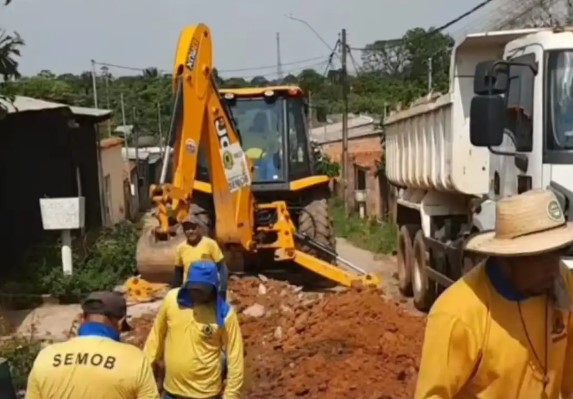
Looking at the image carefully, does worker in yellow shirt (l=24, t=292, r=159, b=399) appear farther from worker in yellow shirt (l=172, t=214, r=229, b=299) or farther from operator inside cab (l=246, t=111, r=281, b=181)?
operator inside cab (l=246, t=111, r=281, b=181)

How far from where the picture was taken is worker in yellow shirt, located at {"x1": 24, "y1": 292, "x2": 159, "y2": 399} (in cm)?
433

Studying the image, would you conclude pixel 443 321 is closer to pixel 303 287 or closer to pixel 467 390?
pixel 467 390

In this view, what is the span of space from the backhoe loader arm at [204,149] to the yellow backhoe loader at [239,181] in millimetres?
13

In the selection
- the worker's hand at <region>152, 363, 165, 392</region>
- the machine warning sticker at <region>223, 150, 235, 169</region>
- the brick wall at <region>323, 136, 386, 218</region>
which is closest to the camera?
the worker's hand at <region>152, 363, 165, 392</region>

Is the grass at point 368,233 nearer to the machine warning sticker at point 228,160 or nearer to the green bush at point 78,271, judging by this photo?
the green bush at point 78,271

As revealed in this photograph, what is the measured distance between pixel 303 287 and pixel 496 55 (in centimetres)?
595

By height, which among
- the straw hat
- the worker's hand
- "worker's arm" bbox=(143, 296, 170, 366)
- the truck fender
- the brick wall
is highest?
the straw hat

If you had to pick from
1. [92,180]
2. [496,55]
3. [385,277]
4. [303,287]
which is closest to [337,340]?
[496,55]

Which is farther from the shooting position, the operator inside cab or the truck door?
the operator inside cab

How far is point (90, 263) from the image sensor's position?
1695 cm

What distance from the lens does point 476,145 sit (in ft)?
24.6

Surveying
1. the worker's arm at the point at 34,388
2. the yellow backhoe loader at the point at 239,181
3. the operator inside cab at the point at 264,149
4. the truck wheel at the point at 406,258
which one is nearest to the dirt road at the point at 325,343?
the yellow backhoe loader at the point at 239,181

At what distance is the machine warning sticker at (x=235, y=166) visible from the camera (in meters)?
13.0

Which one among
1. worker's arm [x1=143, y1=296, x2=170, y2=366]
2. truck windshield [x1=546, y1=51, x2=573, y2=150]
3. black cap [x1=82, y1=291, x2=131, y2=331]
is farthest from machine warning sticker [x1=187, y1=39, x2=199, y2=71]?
black cap [x1=82, y1=291, x2=131, y2=331]
